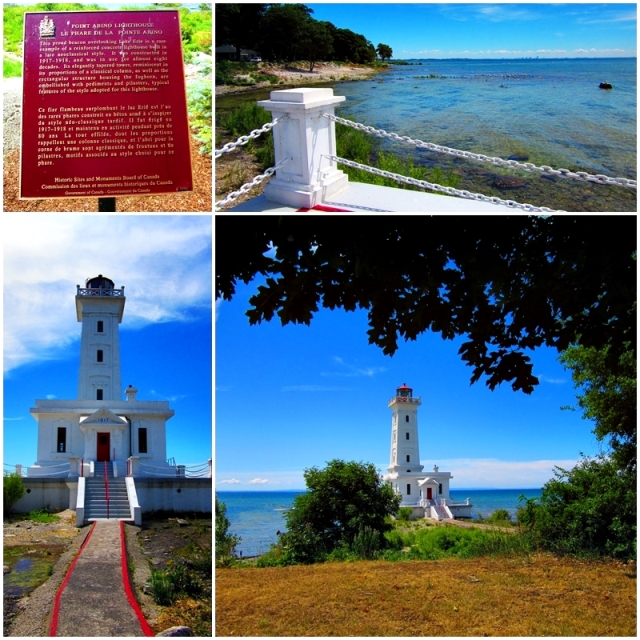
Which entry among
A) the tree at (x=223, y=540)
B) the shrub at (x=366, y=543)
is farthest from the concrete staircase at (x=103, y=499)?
the shrub at (x=366, y=543)

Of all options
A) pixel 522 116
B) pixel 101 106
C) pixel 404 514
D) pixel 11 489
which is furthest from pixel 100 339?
pixel 522 116

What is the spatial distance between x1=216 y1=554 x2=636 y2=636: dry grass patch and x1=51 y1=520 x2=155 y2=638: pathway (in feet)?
5.28

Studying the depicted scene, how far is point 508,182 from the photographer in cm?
840

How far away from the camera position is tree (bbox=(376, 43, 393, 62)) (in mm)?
7469

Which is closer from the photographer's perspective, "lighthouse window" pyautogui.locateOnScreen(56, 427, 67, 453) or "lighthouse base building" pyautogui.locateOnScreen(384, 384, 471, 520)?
"lighthouse window" pyautogui.locateOnScreen(56, 427, 67, 453)

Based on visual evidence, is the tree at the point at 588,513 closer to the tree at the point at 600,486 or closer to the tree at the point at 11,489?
the tree at the point at 600,486

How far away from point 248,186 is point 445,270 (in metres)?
1.90

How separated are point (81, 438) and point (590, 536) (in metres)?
6.90

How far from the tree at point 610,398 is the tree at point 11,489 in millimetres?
7269

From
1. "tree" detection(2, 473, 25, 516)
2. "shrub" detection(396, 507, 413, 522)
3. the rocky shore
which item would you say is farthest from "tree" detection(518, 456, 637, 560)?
"tree" detection(2, 473, 25, 516)

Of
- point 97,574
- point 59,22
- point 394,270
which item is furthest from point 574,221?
point 97,574

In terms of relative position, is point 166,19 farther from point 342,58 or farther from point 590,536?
Answer: point 590,536

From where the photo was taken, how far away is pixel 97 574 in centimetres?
639

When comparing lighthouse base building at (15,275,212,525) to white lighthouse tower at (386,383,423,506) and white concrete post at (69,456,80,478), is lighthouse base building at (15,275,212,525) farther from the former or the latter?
white lighthouse tower at (386,383,423,506)
